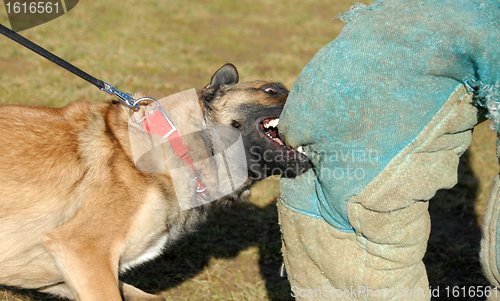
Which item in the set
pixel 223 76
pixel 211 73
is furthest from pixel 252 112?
pixel 211 73

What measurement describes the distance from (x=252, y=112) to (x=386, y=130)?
1.09m

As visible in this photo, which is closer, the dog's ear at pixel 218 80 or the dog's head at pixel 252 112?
the dog's head at pixel 252 112

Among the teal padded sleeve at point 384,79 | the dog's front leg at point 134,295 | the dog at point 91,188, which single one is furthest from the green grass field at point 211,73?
the teal padded sleeve at point 384,79

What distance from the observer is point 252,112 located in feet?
9.14

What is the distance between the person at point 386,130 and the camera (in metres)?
1.81

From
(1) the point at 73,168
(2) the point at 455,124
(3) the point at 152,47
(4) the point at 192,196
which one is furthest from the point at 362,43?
(3) the point at 152,47

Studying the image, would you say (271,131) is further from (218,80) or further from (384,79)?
(384,79)

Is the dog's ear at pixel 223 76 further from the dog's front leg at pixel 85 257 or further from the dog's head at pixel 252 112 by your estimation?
the dog's front leg at pixel 85 257

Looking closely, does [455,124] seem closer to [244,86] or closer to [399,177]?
[399,177]

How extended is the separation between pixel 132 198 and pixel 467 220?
3371 millimetres

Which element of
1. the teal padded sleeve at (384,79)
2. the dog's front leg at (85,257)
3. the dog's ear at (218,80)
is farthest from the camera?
the dog's ear at (218,80)

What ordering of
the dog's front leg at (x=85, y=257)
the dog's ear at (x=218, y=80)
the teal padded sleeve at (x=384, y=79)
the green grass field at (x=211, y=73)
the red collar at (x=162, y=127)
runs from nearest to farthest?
the teal padded sleeve at (x=384, y=79)
the dog's front leg at (x=85, y=257)
the red collar at (x=162, y=127)
the dog's ear at (x=218, y=80)
the green grass field at (x=211, y=73)

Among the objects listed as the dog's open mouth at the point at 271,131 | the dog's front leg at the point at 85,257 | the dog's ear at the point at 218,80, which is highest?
the dog's ear at the point at 218,80

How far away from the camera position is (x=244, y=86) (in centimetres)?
292
